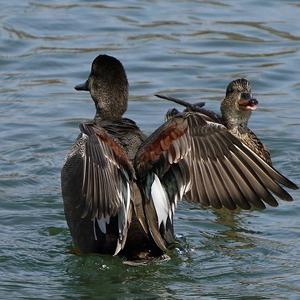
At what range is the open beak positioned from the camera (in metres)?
12.3

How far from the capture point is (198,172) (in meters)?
9.34

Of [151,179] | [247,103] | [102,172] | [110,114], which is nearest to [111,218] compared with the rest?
[151,179]

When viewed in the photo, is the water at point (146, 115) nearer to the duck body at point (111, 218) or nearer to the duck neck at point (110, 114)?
the duck body at point (111, 218)

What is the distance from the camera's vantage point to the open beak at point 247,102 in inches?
485

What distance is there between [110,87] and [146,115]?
12.9 feet

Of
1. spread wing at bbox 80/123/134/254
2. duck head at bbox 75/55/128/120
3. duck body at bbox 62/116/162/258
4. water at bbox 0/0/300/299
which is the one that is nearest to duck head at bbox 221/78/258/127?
water at bbox 0/0/300/299

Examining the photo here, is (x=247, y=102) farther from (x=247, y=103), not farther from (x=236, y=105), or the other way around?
(x=236, y=105)

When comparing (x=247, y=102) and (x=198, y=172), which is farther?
(x=247, y=102)

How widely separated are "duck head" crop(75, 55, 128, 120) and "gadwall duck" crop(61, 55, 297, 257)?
0.11 metres

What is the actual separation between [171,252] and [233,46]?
7.78 metres

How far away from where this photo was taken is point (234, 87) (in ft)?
41.3

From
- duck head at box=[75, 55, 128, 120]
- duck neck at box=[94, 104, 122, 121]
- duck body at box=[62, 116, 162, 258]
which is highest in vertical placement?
duck head at box=[75, 55, 128, 120]

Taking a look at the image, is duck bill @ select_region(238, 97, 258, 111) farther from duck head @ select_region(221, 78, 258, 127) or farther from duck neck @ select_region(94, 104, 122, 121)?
duck neck @ select_region(94, 104, 122, 121)

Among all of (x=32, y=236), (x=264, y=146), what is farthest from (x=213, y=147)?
(x=264, y=146)
